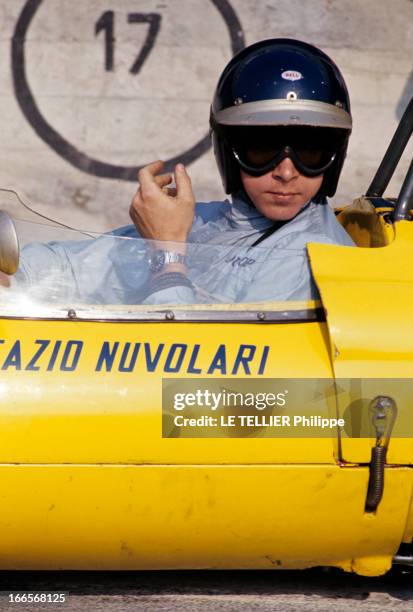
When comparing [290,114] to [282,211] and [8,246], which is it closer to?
[282,211]

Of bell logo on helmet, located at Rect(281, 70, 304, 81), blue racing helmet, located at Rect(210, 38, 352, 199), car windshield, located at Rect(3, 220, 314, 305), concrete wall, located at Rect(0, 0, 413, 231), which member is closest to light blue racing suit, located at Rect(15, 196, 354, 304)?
car windshield, located at Rect(3, 220, 314, 305)

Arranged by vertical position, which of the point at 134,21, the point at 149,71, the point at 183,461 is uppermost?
the point at 134,21

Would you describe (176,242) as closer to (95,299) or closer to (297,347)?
(95,299)

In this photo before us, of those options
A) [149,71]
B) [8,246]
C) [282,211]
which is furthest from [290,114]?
[149,71]

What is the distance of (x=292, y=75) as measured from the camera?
128 inches

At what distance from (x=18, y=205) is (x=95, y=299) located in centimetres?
33

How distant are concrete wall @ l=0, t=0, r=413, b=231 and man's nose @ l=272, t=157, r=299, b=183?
491 cm

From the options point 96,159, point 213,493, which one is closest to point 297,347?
A: point 213,493

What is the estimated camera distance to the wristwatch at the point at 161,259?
286 centimetres

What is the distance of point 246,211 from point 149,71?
4967mm

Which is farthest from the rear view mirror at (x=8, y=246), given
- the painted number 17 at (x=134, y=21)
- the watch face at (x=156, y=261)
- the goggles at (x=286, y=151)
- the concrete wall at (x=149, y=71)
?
the painted number 17 at (x=134, y=21)

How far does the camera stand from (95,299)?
2.79m

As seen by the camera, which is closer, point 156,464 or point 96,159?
point 156,464

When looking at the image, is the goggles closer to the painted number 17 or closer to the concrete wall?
the concrete wall
